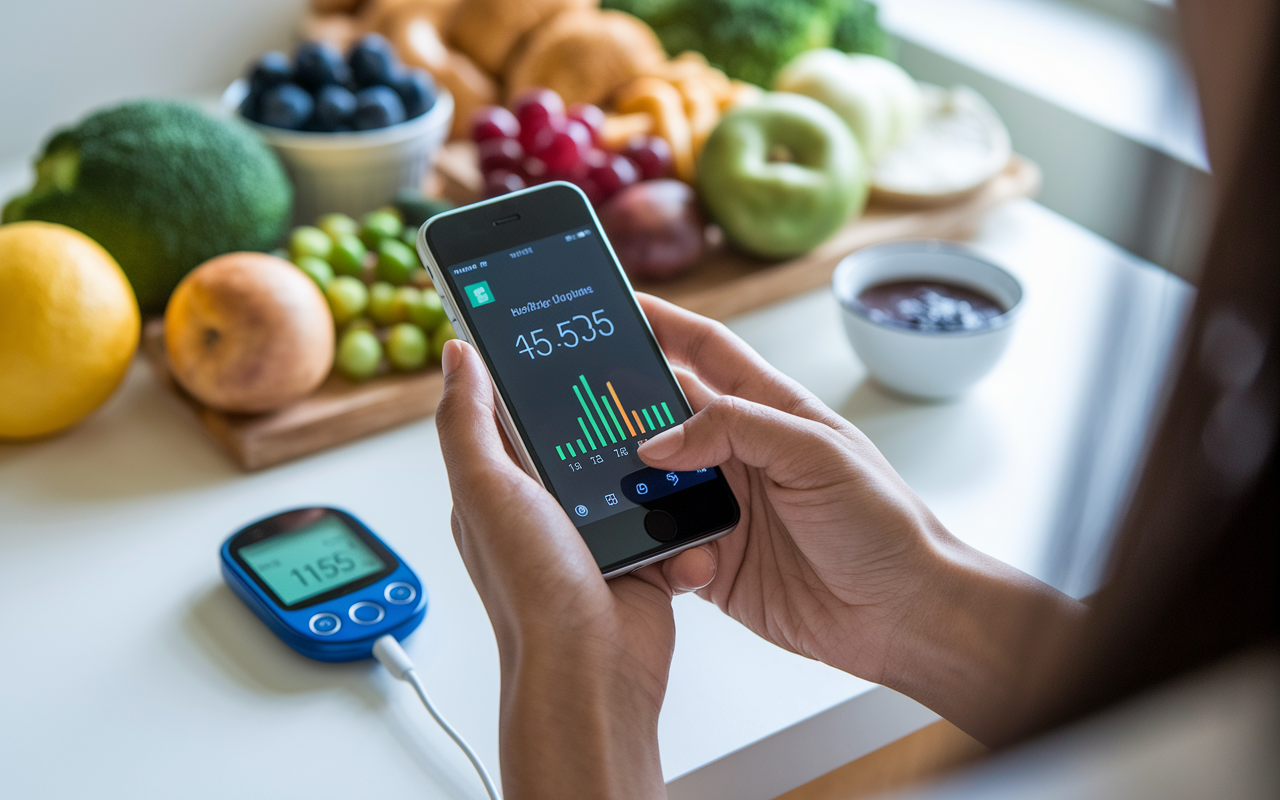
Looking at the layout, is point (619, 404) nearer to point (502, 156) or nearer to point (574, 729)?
point (574, 729)

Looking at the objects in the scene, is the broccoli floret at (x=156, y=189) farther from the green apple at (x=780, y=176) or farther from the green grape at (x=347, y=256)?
the green apple at (x=780, y=176)

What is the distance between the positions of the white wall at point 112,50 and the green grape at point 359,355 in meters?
0.81

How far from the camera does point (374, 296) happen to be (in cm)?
95

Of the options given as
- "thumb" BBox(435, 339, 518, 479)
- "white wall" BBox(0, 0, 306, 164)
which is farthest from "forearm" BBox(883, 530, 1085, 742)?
"white wall" BBox(0, 0, 306, 164)

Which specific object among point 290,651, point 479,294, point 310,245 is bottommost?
point 290,651

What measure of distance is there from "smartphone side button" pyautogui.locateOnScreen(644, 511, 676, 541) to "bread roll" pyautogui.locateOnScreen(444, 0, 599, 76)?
95 centimetres

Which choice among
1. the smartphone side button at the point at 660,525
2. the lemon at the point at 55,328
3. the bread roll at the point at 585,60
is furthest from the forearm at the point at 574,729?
the bread roll at the point at 585,60

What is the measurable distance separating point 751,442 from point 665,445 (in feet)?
0.17

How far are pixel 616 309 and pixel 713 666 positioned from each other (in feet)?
0.83

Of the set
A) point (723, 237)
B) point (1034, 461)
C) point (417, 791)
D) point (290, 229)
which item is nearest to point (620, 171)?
point (723, 237)

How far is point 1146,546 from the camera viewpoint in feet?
0.52

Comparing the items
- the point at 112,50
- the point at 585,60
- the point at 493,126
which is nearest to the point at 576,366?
the point at 493,126

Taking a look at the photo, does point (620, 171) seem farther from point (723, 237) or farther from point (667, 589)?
point (667, 589)

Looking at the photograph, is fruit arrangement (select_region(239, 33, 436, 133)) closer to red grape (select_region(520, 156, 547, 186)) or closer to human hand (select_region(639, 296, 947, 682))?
red grape (select_region(520, 156, 547, 186))
